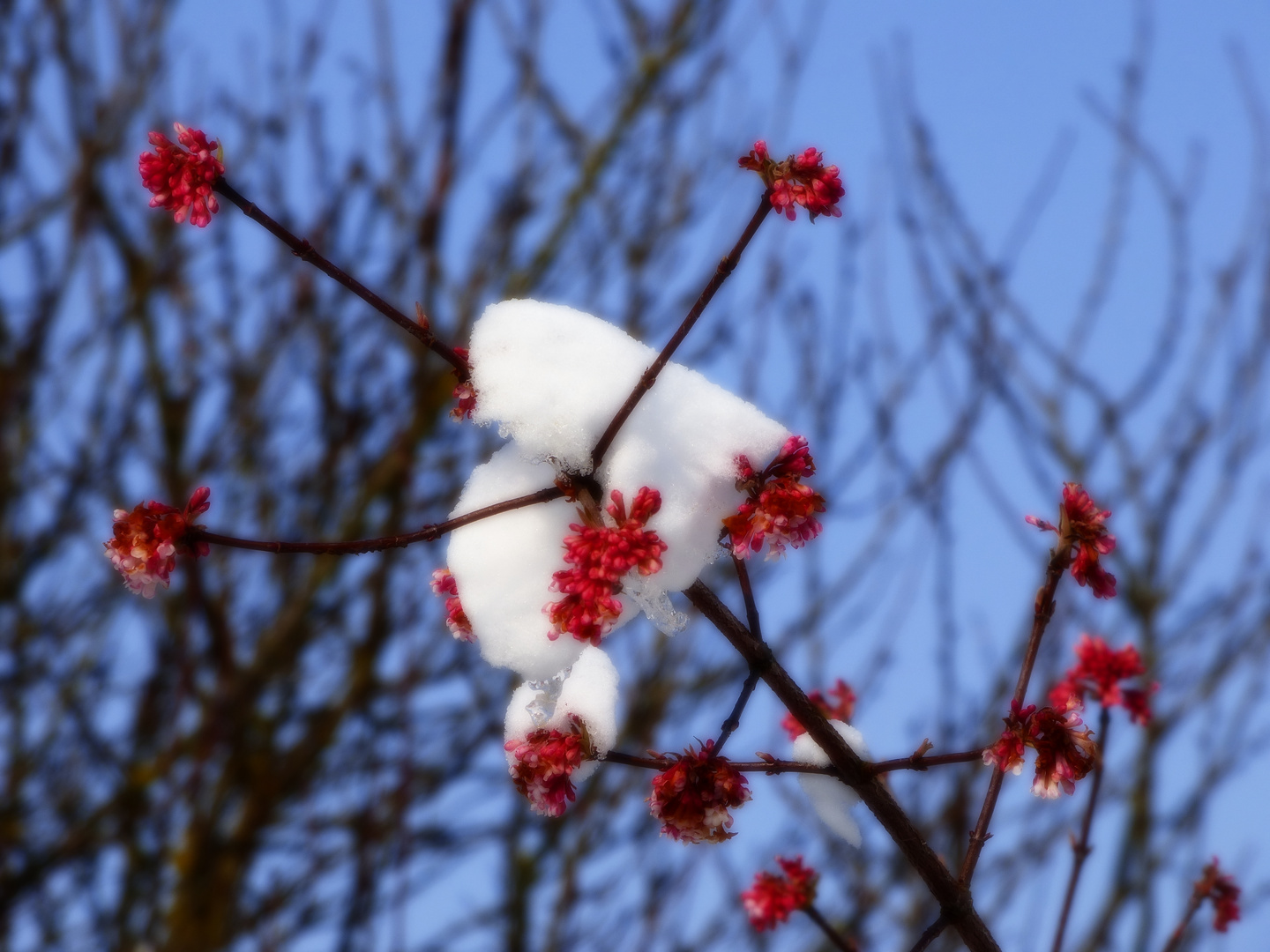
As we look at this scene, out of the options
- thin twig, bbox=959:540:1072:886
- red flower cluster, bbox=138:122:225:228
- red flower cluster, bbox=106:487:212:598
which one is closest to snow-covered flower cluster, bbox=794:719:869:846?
thin twig, bbox=959:540:1072:886

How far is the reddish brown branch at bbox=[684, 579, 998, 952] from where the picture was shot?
1232 mm

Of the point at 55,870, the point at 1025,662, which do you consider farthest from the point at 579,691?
the point at 55,870

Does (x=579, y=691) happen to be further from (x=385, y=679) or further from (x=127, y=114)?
(x=127, y=114)

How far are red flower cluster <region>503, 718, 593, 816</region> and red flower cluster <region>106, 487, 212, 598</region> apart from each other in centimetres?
46

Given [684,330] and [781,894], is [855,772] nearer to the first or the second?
[684,330]

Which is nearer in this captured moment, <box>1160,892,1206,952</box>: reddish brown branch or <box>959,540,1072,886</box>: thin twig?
<box>959,540,1072,886</box>: thin twig

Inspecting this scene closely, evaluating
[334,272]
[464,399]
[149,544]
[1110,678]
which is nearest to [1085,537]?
[1110,678]

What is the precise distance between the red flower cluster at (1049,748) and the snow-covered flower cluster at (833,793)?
21cm

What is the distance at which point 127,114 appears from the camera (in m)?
5.05

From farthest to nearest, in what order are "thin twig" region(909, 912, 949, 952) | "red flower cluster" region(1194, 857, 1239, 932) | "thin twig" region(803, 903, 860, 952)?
1. "red flower cluster" region(1194, 857, 1239, 932)
2. "thin twig" region(803, 903, 860, 952)
3. "thin twig" region(909, 912, 949, 952)

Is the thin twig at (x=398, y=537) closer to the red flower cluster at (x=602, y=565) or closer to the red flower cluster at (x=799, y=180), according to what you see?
the red flower cluster at (x=602, y=565)

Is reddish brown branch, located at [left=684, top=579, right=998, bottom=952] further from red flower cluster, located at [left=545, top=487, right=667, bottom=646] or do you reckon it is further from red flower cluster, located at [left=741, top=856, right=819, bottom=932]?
red flower cluster, located at [left=741, top=856, right=819, bottom=932]

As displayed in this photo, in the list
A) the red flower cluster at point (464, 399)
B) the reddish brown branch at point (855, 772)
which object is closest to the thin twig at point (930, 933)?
the reddish brown branch at point (855, 772)

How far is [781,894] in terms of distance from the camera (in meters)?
1.84
